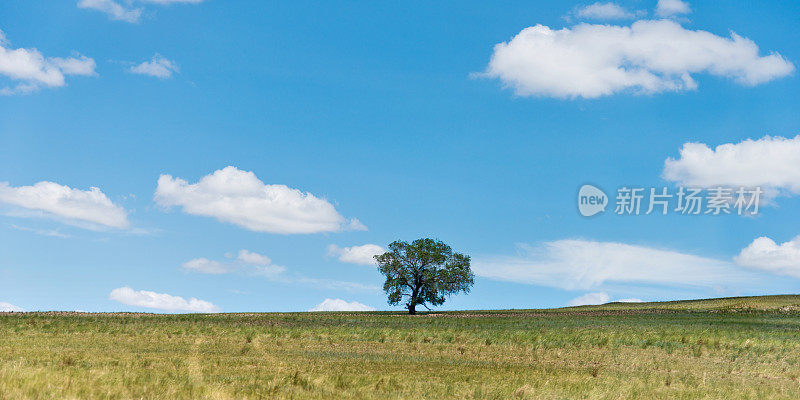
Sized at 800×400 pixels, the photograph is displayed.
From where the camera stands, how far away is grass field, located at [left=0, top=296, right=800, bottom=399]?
1423 centimetres

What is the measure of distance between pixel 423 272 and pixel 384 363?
188 ft

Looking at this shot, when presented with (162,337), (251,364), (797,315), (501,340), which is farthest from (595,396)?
(797,315)

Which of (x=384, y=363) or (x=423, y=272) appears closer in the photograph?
(x=384, y=363)

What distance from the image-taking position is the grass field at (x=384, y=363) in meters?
14.2

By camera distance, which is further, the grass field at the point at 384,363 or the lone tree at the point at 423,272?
the lone tree at the point at 423,272

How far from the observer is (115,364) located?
17.8 m

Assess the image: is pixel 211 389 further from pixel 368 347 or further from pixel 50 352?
pixel 368 347

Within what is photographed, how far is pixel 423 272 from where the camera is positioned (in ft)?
252

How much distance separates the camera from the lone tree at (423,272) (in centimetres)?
7669

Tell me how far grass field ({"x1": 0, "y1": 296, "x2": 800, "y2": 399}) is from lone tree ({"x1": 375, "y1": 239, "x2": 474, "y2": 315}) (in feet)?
140

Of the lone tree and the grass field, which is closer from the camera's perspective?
the grass field

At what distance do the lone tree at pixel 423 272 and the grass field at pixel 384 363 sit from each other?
4255 centimetres

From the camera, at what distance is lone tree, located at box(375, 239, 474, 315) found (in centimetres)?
7669

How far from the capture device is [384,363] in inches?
782
